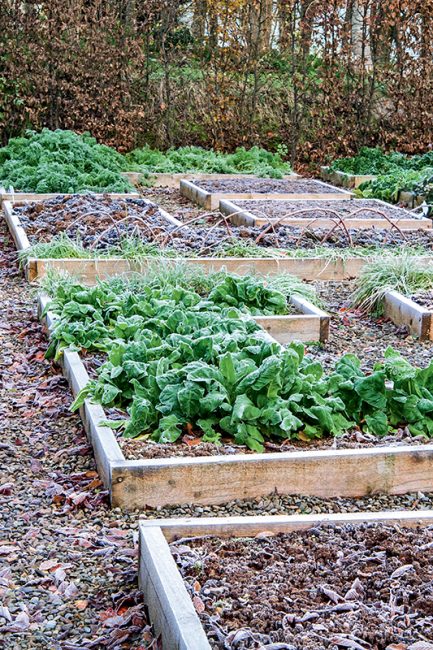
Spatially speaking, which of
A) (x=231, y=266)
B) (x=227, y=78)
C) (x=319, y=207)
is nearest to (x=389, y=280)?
(x=231, y=266)

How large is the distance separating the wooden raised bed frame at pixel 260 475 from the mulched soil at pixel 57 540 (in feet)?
0.46

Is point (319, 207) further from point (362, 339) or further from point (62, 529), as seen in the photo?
point (62, 529)

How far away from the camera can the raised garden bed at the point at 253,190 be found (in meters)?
11.7

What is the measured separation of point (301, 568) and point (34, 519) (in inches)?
51.0

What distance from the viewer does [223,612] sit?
2963 millimetres

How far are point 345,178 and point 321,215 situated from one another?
3.59 metres

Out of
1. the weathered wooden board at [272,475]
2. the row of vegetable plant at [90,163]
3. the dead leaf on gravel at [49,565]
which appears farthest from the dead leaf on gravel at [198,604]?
the row of vegetable plant at [90,163]

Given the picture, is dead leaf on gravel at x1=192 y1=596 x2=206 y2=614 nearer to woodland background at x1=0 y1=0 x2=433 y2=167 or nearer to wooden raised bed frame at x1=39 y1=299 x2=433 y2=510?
wooden raised bed frame at x1=39 y1=299 x2=433 y2=510

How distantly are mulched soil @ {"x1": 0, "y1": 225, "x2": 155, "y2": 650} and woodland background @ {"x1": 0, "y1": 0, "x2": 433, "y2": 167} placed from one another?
941 cm

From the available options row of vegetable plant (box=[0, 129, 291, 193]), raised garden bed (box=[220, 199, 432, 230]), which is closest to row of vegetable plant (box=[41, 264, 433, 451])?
raised garden bed (box=[220, 199, 432, 230])

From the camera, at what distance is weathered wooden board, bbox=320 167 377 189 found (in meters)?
13.7

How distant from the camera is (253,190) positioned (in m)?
12.3

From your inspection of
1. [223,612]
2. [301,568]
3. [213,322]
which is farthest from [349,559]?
[213,322]

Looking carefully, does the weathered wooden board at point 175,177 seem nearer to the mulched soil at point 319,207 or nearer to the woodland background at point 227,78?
the woodland background at point 227,78
